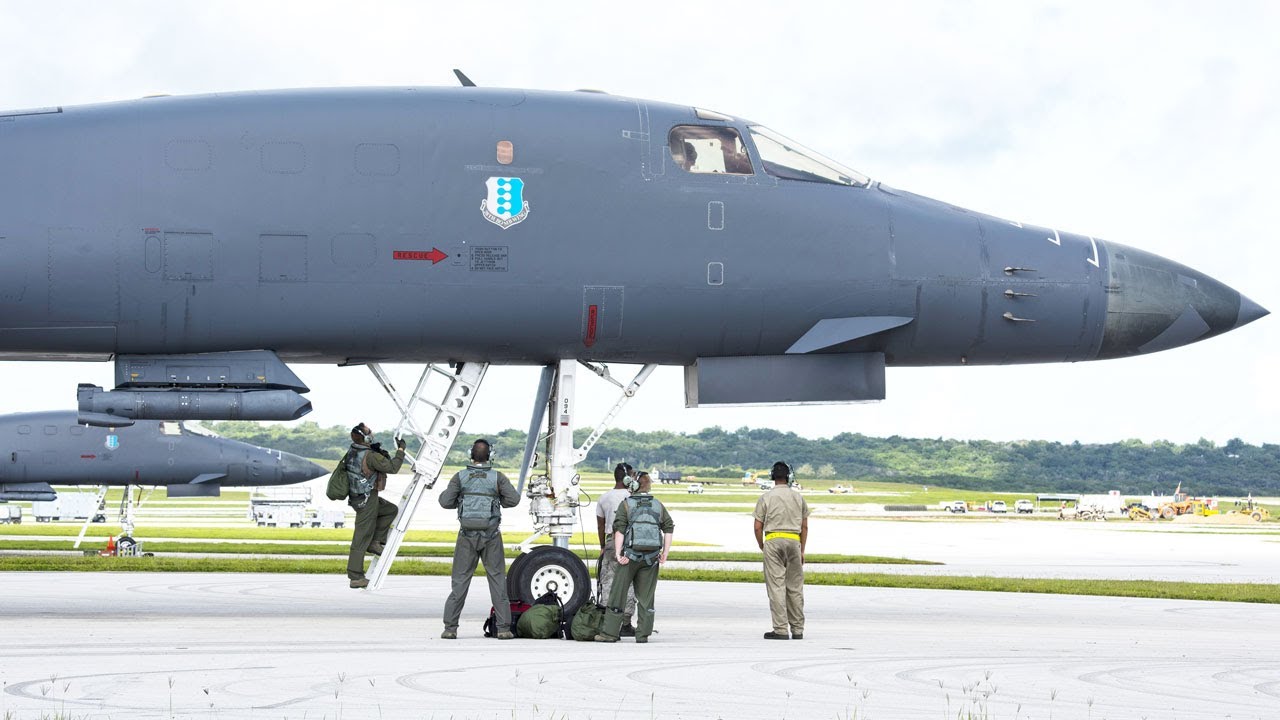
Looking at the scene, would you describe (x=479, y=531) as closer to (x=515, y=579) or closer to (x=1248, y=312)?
(x=515, y=579)

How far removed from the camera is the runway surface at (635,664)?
9203 millimetres

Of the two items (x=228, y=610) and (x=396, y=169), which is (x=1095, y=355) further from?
(x=228, y=610)

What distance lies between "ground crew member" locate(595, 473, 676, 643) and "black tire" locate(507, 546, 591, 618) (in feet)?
1.91

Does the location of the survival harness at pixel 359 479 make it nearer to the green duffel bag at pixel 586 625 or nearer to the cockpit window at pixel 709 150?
the green duffel bag at pixel 586 625

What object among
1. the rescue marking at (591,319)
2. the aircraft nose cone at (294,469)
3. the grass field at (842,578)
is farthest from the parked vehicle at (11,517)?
the rescue marking at (591,319)

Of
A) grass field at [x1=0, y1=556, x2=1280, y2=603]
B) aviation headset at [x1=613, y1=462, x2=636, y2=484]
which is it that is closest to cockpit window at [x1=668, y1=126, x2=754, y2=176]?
aviation headset at [x1=613, y1=462, x2=636, y2=484]

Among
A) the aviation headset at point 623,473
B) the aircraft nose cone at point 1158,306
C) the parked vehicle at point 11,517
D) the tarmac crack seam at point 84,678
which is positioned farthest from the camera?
the parked vehicle at point 11,517

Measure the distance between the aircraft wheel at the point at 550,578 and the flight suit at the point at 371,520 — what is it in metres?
1.84

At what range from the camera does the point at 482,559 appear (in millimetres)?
14000

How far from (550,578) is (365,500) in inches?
97.1

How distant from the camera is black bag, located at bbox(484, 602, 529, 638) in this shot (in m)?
14.2

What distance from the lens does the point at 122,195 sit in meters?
13.7

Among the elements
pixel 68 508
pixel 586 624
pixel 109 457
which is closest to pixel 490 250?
pixel 586 624

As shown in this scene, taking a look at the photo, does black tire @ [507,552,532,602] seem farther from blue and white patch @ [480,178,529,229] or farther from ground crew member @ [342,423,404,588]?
blue and white patch @ [480,178,529,229]
